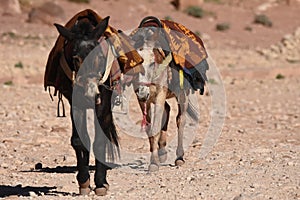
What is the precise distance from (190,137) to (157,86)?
2.95 m

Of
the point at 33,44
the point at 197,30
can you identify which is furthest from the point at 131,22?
the point at 33,44

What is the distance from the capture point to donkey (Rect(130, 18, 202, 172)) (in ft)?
31.5

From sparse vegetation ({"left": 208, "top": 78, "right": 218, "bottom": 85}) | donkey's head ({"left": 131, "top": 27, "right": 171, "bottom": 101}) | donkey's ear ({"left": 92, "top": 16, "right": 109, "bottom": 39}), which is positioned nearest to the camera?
donkey's ear ({"left": 92, "top": 16, "right": 109, "bottom": 39})

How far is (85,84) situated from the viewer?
287 inches

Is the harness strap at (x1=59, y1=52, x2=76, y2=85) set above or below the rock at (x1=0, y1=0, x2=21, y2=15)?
below

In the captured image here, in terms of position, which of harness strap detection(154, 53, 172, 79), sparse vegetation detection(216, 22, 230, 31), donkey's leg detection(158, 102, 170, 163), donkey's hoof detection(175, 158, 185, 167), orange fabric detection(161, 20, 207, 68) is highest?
sparse vegetation detection(216, 22, 230, 31)

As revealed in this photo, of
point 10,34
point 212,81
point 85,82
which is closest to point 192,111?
point 85,82

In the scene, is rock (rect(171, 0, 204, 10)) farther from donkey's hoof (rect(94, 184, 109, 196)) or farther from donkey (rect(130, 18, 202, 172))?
donkey's hoof (rect(94, 184, 109, 196))

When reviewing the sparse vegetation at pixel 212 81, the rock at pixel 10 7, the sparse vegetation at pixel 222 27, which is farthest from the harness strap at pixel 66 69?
the sparse vegetation at pixel 222 27

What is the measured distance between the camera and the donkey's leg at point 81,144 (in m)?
7.80

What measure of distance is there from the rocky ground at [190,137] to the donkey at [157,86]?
0.29 meters

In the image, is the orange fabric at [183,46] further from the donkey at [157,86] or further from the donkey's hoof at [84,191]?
the donkey's hoof at [84,191]

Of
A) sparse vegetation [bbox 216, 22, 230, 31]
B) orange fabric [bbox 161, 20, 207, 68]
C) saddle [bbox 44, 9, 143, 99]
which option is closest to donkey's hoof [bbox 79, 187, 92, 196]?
saddle [bbox 44, 9, 143, 99]

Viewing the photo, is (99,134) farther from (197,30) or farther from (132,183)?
(197,30)
